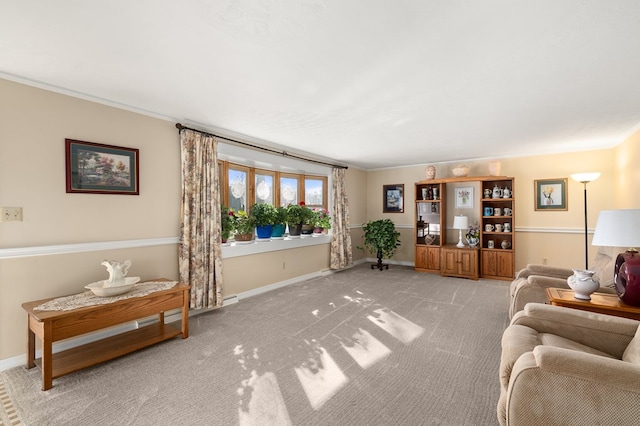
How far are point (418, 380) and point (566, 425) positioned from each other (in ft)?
3.44

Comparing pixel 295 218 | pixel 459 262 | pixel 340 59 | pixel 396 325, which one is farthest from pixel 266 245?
pixel 459 262

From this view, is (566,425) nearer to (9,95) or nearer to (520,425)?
(520,425)

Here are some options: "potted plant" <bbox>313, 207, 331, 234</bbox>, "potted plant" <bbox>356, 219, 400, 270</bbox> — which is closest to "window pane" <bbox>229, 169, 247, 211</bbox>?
"potted plant" <bbox>313, 207, 331, 234</bbox>

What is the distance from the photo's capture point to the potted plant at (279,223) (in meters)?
4.86

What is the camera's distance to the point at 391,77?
244cm

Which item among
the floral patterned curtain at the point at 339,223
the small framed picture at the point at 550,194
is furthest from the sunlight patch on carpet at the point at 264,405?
the small framed picture at the point at 550,194

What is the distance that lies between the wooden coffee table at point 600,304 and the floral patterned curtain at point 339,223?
394cm

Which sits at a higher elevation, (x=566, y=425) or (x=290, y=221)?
(x=290, y=221)

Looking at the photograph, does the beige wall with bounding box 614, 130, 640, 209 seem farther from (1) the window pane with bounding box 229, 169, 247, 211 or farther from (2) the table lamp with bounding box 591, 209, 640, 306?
(1) the window pane with bounding box 229, 169, 247, 211

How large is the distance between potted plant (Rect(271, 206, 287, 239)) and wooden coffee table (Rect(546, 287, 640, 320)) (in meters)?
3.62

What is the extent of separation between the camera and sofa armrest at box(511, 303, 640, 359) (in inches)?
69.4

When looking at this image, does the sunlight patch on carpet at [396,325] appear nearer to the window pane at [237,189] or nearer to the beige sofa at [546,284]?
the beige sofa at [546,284]

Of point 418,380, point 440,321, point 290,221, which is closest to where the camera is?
point 418,380

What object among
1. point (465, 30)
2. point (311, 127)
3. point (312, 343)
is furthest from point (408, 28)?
point (312, 343)
